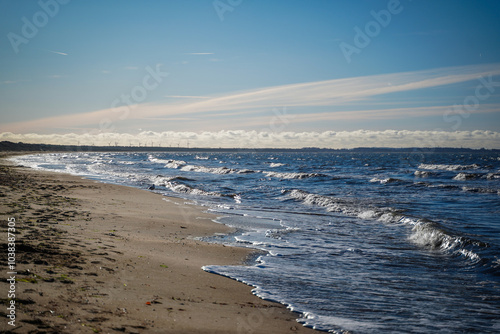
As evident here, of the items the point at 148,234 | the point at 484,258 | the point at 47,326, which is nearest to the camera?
the point at 47,326

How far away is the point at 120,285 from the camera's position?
5.44 m

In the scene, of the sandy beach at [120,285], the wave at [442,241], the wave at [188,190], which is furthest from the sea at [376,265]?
the wave at [188,190]

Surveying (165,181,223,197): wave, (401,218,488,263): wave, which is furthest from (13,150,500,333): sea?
(165,181,223,197): wave

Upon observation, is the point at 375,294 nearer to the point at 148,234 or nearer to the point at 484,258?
the point at 484,258

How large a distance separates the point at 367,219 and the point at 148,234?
9817mm

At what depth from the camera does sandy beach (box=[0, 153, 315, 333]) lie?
4145mm

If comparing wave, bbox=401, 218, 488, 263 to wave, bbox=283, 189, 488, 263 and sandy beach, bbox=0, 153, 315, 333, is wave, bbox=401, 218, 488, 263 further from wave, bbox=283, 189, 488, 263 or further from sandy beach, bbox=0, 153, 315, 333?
sandy beach, bbox=0, 153, 315, 333

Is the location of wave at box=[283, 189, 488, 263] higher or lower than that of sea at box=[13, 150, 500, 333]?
higher

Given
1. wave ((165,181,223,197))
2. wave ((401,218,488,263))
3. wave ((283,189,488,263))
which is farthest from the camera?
wave ((165,181,223,197))

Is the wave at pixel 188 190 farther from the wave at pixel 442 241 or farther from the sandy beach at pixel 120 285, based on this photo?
the wave at pixel 442 241

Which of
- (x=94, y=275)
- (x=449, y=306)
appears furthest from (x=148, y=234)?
(x=449, y=306)

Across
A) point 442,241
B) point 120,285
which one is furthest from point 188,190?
point 120,285

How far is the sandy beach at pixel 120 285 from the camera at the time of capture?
13.6ft

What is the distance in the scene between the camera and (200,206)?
18297mm
